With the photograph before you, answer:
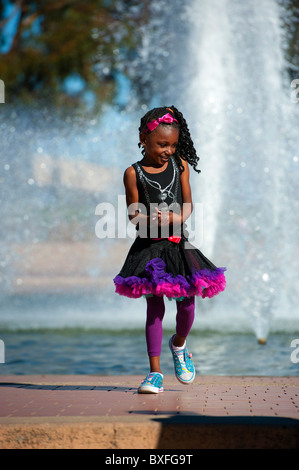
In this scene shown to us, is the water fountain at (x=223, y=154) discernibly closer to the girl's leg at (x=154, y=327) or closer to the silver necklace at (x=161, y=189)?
the girl's leg at (x=154, y=327)

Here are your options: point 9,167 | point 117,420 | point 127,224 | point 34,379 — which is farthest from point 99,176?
point 117,420

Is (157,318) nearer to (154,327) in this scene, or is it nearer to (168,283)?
(154,327)

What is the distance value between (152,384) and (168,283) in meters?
0.64

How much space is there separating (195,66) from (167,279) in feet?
32.1

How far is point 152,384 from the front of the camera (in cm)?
479

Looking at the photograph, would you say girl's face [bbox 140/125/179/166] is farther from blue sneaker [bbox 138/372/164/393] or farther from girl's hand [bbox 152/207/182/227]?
blue sneaker [bbox 138/372/164/393]

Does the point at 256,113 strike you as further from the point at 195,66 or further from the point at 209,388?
the point at 209,388

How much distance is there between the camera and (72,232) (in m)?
19.6

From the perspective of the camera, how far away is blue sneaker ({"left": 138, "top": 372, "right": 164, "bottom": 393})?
476cm

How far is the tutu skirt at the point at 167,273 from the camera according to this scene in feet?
15.4

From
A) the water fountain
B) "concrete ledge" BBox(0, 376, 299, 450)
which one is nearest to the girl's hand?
"concrete ledge" BBox(0, 376, 299, 450)

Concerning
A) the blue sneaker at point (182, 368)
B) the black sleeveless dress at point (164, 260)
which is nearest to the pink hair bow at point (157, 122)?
the black sleeveless dress at point (164, 260)

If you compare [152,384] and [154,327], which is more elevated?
[154,327]

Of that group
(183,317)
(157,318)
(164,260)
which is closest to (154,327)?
(157,318)
